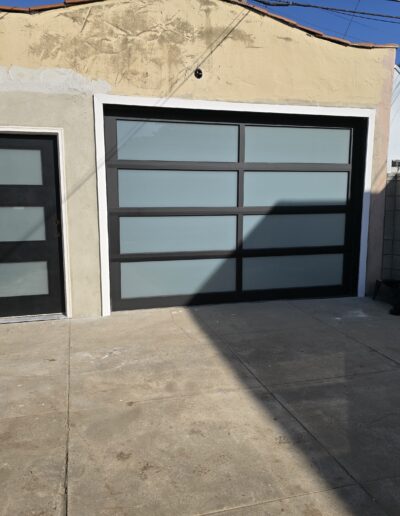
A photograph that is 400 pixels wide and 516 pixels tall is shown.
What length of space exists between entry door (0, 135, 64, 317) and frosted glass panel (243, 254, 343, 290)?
249cm

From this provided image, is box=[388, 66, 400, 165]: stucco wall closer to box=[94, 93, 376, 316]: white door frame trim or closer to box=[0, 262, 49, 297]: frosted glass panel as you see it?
box=[94, 93, 376, 316]: white door frame trim

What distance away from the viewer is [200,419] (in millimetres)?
2844

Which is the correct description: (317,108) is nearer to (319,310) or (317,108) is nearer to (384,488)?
(319,310)

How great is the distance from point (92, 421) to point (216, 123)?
3901 millimetres

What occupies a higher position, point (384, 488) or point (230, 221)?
point (230, 221)

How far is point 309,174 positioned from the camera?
584 cm

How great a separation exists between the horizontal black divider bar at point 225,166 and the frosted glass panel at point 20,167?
2.68 ft

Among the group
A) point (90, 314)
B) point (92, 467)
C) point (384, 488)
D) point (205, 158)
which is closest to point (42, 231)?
point (90, 314)

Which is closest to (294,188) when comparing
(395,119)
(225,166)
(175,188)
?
(225,166)

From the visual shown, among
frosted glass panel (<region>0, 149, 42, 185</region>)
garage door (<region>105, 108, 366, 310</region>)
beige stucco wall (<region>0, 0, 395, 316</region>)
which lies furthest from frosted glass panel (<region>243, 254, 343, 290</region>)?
frosted glass panel (<region>0, 149, 42, 185</region>)

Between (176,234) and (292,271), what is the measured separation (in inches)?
67.9

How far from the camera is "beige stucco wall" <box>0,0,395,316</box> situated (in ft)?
15.3

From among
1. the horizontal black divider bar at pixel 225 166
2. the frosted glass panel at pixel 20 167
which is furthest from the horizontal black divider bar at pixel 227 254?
the frosted glass panel at pixel 20 167

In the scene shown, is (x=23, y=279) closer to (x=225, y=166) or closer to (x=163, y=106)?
(x=163, y=106)
